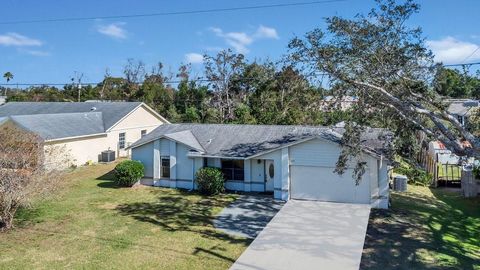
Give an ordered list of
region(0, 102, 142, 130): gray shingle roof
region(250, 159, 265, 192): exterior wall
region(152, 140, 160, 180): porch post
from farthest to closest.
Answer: region(0, 102, 142, 130): gray shingle roof → region(152, 140, 160, 180): porch post → region(250, 159, 265, 192): exterior wall

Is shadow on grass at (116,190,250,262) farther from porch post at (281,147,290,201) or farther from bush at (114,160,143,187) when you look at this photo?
porch post at (281,147,290,201)

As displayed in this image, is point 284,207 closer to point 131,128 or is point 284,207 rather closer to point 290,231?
point 290,231

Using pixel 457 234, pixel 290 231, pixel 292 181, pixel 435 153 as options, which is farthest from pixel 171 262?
pixel 435 153

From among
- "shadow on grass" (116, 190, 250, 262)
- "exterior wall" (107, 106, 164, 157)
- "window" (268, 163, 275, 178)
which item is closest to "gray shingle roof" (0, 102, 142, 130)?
"exterior wall" (107, 106, 164, 157)

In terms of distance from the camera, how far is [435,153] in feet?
95.0

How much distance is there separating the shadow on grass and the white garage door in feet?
13.1

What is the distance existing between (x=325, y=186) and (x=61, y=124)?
72.6 ft

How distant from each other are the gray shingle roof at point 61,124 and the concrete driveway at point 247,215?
15464 millimetres

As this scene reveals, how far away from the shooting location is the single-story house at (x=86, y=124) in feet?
94.4

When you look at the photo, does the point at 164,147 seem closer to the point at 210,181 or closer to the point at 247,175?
the point at 210,181

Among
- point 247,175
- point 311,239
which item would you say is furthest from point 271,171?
point 311,239

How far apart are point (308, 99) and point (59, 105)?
105ft

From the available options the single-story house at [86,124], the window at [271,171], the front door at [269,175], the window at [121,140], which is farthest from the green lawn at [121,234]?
the window at [121,140]

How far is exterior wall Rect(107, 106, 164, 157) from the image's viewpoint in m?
34.4
